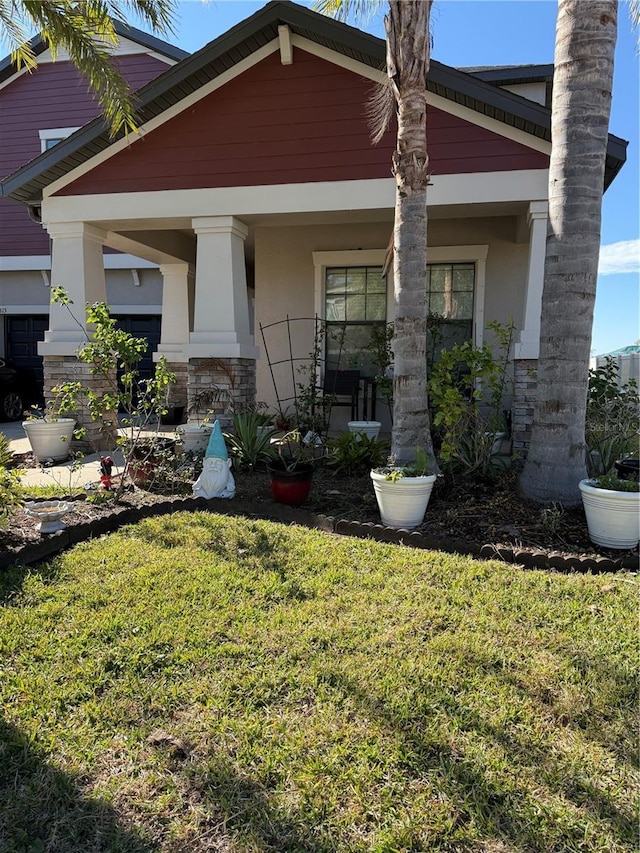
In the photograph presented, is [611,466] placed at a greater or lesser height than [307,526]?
greater

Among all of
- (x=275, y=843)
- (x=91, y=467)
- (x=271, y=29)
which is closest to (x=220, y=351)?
(x=91, y=467)

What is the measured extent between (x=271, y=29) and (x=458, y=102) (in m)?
2.51

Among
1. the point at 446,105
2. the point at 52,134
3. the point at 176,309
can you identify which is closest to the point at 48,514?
the point at 446,105

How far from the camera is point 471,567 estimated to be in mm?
3619

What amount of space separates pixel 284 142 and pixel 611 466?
5.48 m

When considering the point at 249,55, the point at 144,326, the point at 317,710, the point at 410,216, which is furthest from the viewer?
the point at 144,326

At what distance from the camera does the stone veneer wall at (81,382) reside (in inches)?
302

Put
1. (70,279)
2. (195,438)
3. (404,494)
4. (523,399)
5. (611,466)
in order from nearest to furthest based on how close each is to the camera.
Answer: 1. (404,494)
2. (611,466)
3. (523,399)
4. (195,438)
5. (70,279)

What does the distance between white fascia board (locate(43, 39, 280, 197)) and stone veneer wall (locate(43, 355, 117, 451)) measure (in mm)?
2363

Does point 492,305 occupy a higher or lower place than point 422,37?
lower

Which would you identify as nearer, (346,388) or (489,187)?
(489,187)

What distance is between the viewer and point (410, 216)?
478cm

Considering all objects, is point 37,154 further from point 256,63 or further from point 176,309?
point 256,63

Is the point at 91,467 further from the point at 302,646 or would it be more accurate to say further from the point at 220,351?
the point at 302,646
